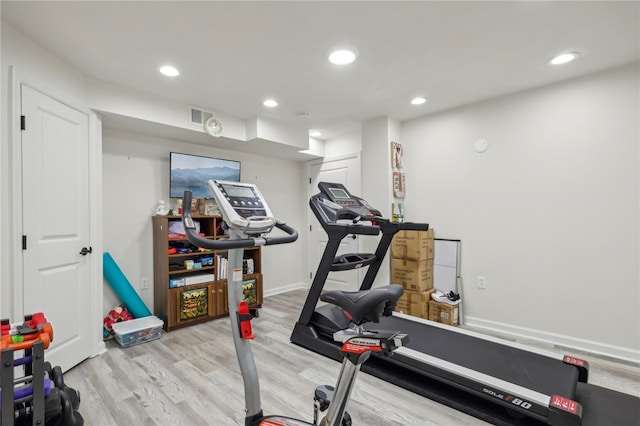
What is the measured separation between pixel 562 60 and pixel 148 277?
4.50 metres

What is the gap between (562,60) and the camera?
2436 millimetres

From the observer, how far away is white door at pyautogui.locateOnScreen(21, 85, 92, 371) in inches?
79.7

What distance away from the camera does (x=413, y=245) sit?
3426 mm

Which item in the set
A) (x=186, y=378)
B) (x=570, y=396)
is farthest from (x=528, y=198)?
(x=186, y=378)

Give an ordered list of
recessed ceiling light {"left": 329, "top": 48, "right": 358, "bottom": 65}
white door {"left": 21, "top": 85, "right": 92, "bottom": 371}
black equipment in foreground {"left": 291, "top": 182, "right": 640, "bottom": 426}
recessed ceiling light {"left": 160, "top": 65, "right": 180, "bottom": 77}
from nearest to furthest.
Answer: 1. black equipment in foreground {"left": 291, "top": 182, "right": 640, "bottom": 426}
2. white door {"left": 21, "top": 85, "right": 92, "bottom": 371}
3. recessed ceiling light {"left": 329, "top": 48, "right": 358, "bottom": 65}
4. recessed ceiling light {"left": 160, "top": 65, "right": 180, "bottom": 77}

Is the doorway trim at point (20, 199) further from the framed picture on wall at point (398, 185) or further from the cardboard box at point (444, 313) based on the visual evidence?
the cardboard box at point (444, 313)

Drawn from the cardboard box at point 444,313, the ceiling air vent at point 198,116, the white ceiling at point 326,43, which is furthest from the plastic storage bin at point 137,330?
the cardboard box at point 444,313

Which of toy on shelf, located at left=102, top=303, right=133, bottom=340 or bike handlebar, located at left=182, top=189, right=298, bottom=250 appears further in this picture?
toy on shelf, located at left=102, top=303, right=133, bottom=340

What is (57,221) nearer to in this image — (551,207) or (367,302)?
(367,302)

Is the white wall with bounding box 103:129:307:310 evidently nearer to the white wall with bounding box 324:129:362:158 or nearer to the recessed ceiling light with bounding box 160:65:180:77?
the recessed ceiling light with bounding box 160:65:180:77

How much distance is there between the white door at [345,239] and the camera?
173 inches

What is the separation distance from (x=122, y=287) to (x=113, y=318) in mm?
305

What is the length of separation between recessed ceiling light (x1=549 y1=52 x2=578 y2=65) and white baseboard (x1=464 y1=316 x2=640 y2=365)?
2415 mm

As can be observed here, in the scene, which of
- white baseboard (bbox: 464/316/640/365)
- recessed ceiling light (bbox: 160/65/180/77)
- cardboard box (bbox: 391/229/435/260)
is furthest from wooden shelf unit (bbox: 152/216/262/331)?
white baseboard (bbox: 464/316/640/365)
